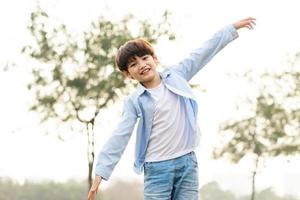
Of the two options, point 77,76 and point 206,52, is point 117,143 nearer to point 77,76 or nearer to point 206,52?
point 206,52

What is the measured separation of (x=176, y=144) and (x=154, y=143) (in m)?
0.14

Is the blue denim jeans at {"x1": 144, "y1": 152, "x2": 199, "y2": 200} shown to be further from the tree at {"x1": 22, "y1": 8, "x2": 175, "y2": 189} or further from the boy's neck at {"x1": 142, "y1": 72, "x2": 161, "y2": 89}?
the tree at {"x1": 22, "y1": 8, "x2": 175, "y2": 189}

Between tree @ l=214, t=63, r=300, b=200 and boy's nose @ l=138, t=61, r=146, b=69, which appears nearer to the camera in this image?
boy's nose @ l=138, t=61, r=146, b=69

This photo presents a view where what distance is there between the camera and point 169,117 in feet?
13.1

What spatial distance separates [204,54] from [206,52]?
0.7 inches

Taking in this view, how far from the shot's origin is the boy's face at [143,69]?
4031 millimetres

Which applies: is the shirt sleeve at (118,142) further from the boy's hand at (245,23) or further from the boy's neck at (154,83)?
the boy's hand at (245,23)

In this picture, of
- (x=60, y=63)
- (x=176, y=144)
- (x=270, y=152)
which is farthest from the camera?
(x=270, y=152)

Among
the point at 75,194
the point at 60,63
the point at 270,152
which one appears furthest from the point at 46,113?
the point at 270,152

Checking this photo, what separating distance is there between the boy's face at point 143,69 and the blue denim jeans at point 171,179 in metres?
0.53

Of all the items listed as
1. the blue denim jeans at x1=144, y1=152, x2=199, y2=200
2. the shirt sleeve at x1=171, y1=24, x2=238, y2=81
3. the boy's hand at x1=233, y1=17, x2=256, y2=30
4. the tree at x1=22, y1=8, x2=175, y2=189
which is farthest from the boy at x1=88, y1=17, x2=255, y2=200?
the tree at x1=22, y1=8, x2=175, y2=189

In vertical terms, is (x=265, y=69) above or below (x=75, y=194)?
above

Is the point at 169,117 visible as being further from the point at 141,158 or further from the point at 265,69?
the point at 265,69

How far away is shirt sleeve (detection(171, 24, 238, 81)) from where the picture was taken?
4211mm
